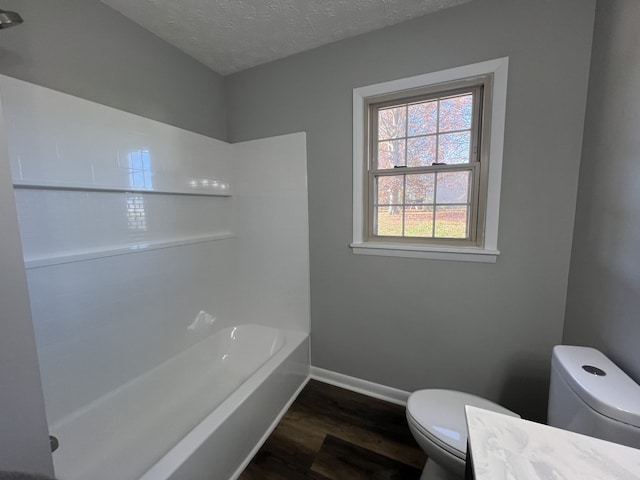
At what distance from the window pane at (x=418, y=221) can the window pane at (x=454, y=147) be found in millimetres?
327

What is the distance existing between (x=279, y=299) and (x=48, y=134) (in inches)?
65.9

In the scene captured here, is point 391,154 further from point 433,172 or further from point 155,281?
point 155,281

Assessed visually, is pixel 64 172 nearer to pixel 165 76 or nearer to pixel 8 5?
pixel 8 5

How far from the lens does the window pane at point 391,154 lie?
1.74 metres

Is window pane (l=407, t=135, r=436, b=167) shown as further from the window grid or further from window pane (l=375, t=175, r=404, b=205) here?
window pane (l=375, t=175, r=404, b=205)

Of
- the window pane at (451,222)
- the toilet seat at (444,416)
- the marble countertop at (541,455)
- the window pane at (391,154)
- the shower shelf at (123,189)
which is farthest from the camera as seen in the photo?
the window pane at (391,154)

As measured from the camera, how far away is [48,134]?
118 centimetres

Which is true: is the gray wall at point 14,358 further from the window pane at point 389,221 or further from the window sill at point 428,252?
the window pane at point 389,221

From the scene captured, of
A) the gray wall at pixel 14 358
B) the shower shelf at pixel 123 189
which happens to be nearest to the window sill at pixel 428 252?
the shower shelf at pixel 123 189

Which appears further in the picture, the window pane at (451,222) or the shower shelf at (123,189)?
the window pane at (451,222)

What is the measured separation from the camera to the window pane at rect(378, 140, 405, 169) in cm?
174

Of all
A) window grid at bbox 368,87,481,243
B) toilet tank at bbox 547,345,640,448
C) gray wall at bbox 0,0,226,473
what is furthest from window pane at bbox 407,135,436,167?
gray wall at bbox 0,0,226,473

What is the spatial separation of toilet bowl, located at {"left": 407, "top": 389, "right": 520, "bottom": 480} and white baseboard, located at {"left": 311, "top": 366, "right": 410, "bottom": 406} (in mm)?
528

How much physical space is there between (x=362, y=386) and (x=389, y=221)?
125 cm
